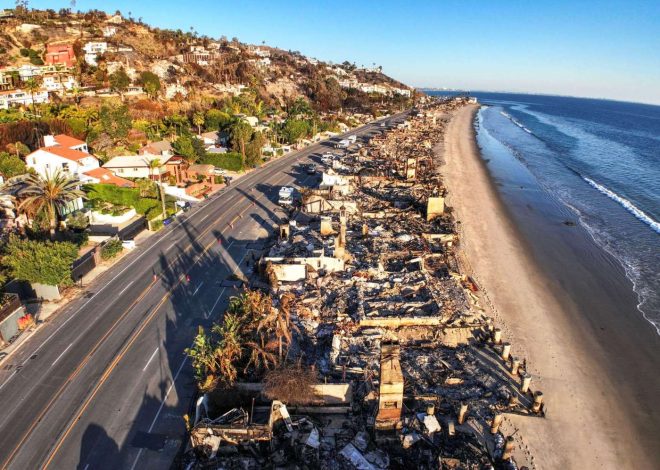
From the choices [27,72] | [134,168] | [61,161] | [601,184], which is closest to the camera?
[61,161]

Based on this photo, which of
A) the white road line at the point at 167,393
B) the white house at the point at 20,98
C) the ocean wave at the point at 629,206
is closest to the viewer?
the white road line at the point at 167,393

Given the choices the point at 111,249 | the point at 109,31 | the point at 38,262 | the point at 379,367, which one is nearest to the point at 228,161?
the point at 111,249

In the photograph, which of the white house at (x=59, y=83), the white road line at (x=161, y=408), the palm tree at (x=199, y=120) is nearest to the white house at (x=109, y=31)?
the white house at (x=59, y=83)

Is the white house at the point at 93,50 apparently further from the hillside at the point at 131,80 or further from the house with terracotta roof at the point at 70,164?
the house with terracotta roof at the point at 70,164

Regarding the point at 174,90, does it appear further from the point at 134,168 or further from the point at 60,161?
the point at 60,161

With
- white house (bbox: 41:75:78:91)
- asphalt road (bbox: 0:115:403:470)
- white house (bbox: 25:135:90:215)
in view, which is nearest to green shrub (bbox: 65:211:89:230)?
asphalt road (bbox: 0:115:403:470)

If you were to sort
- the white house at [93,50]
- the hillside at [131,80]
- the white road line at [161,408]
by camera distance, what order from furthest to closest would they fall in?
the white house at [93,50], the hillside at [131,80], the white road line at [161,408]
